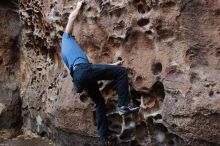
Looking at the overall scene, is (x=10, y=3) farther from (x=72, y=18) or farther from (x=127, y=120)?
(x=127, y=120)

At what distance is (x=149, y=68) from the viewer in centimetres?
355

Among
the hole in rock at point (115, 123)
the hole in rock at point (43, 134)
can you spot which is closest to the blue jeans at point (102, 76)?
the hole in rock at point (115, 123)

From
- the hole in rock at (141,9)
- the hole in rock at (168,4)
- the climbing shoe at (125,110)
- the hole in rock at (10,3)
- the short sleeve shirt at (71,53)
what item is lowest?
the climbing shoe at (125,110)

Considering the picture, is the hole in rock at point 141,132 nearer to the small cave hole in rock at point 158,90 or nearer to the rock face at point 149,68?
the rock face at point 149,68

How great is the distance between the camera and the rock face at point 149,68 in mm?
3197

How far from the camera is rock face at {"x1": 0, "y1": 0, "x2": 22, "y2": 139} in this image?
6.00m

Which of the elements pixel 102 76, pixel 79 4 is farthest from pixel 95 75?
pixel 79 4

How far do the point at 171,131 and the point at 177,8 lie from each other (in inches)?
34.6

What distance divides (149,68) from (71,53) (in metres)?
0.63

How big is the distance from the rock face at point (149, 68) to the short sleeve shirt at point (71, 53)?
0.33 m

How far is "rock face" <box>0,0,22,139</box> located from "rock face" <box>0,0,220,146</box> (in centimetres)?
121

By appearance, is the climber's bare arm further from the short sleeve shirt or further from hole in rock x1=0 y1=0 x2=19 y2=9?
hole in rock x1=0 y1=0 x2=19 y2=9

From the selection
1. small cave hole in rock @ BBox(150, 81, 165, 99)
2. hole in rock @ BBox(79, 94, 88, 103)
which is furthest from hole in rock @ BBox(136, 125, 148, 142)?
hole in rock @ BBox(79, 94, 88, 103)

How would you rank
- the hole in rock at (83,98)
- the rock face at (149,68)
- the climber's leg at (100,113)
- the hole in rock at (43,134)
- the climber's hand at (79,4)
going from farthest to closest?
the hole in rock at (43,134) < the hole in rock at (83,98) < the climber's hand at (79,4) < the climber's leg at (100,113) < the rock face at (149,68)
